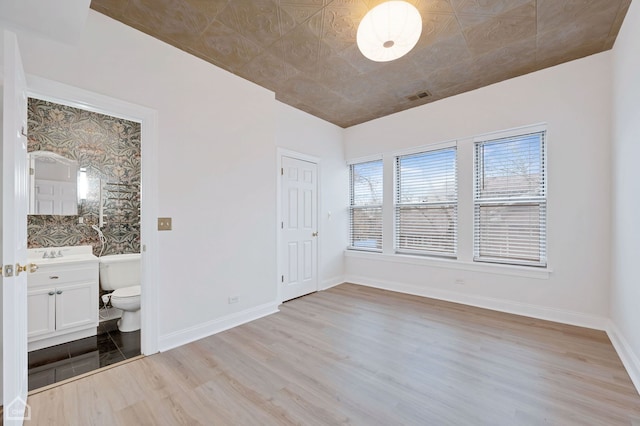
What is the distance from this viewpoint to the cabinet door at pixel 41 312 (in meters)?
2.50

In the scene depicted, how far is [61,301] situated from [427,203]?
462 centimetres

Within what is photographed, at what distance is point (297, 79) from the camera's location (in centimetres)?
332

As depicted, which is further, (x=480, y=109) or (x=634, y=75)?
(x=480, y=109)

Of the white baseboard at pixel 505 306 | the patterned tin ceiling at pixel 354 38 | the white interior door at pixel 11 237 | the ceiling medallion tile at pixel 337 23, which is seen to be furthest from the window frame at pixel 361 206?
the white interior door at pixel 11 237

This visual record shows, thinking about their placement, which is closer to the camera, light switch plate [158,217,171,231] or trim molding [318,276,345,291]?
light switch plate [158,217,171,231]

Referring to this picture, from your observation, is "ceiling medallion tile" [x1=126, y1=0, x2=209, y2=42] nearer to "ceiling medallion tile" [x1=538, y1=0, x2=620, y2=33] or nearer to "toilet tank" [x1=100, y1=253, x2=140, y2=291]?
"toilet tank" [x1=100, y1=253, x2=140, y2=291]

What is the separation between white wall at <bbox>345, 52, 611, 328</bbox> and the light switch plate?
356 cm

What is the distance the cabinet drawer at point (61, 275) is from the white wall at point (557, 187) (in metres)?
4.31

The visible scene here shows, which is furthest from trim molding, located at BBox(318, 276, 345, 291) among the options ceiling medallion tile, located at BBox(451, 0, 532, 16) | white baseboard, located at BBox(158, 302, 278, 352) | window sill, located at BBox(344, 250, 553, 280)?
ceiling medallion tile, located at BBox(451, 0, 532, 16)

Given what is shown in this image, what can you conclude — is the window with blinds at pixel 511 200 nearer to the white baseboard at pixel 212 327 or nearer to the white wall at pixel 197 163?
the white wall at pixel 197 163

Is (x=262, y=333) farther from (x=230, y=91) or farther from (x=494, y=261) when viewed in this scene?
(x=494, y=261)

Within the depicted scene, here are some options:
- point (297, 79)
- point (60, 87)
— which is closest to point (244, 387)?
point (60, 87)

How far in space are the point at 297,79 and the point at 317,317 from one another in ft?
9.68

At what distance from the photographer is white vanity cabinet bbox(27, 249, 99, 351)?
99.4 inches
